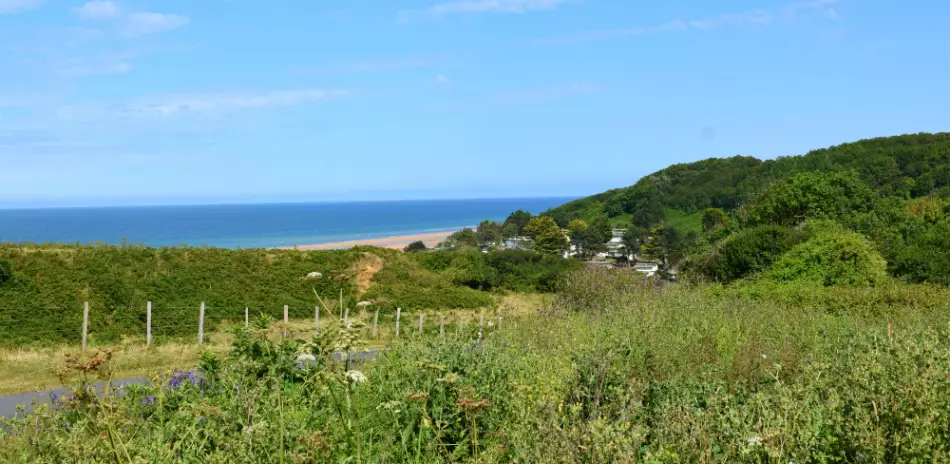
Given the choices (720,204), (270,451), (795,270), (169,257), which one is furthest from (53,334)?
(720,204)

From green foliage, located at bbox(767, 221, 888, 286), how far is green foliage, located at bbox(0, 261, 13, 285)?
74.1ft

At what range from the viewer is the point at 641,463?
3867 mm

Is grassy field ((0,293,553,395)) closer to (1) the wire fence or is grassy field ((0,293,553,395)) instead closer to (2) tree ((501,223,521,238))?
(1) the wire fence

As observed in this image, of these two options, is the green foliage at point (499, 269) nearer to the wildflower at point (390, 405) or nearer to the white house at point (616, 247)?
the wildflower at point (390, 405)

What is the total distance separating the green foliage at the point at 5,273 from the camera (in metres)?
21.5

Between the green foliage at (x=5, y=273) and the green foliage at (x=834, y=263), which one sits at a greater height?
the green foliage at (x=834, y=263)

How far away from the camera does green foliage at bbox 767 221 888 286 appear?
59.3 feet

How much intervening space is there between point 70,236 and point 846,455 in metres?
160

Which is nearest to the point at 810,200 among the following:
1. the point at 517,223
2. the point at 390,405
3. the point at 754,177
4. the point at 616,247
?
the point at 390,405

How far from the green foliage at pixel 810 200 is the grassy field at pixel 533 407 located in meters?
21.3

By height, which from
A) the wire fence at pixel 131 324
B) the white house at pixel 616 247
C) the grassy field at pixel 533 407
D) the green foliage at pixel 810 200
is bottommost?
the white house at pixel 616 247

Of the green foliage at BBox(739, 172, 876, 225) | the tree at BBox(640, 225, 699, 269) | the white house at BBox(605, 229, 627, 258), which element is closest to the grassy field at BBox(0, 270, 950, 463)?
the green foliage at BBox(739, 172, 876, 225)

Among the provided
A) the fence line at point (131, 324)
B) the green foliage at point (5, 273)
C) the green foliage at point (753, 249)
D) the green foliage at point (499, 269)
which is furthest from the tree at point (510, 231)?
the green foliage at point (5, 273)

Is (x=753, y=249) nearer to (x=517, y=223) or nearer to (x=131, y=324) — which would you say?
(x=131, y=324)
